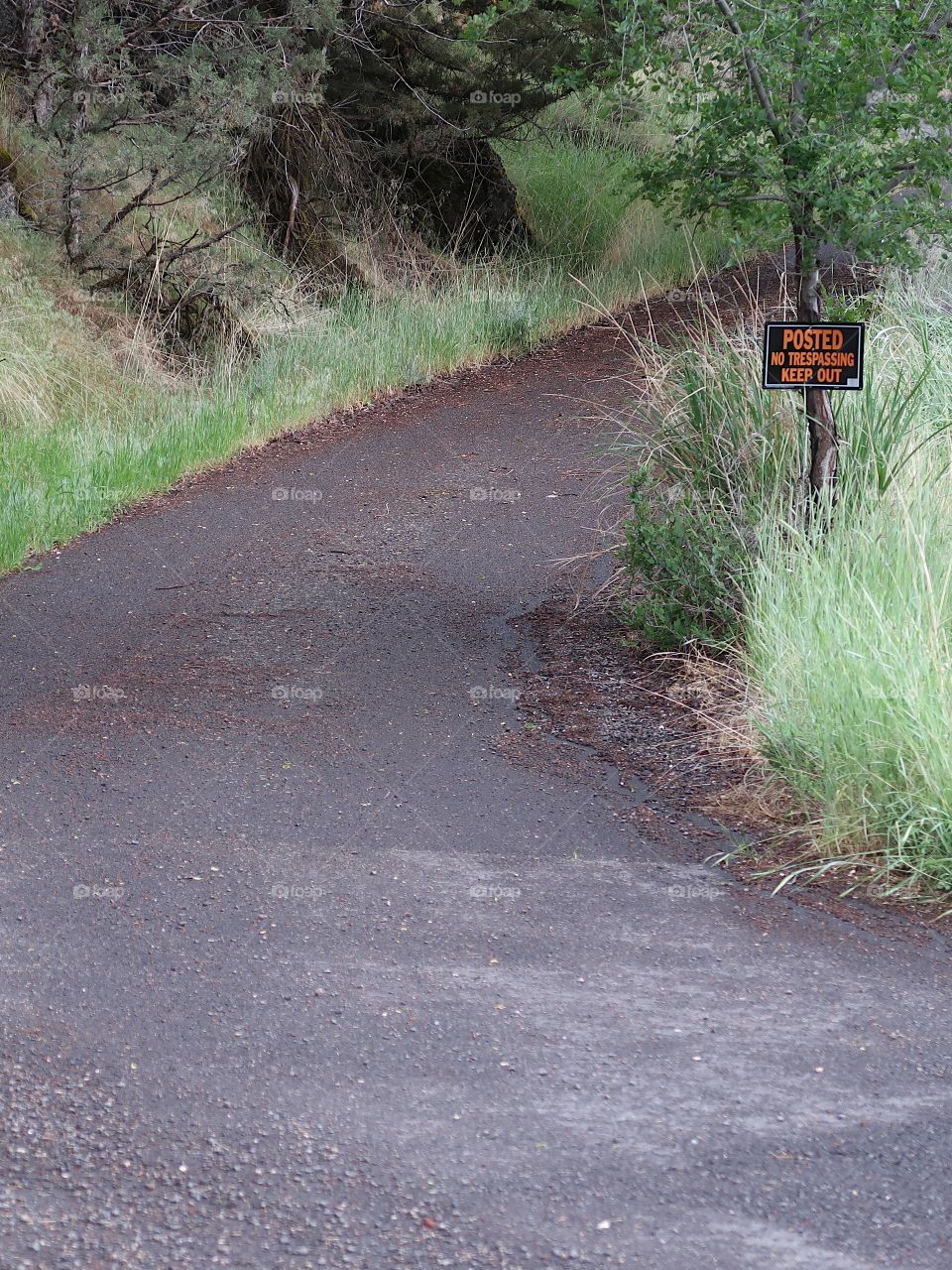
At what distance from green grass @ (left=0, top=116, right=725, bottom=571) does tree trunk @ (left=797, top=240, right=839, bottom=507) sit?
6.96 feet

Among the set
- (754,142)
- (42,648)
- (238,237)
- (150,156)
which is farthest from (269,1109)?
(238,237)

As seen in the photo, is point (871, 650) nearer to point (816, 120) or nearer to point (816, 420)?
point (816, 420)

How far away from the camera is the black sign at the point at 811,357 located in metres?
5.62

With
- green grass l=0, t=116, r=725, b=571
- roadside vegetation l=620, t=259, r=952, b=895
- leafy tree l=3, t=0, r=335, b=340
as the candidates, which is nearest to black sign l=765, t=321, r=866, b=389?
roadside vegetation l=620, t=259, r=952, b=895

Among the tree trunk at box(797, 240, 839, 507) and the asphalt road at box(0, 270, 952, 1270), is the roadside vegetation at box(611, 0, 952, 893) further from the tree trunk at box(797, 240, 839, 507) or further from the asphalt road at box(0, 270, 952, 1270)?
the asphalt road at box(0, 270, 952, 1270)

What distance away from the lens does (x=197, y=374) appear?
38.0 feet

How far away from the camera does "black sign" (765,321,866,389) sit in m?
5.62

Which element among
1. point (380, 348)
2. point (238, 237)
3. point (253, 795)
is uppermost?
point (238, 237)

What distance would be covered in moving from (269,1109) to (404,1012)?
49 cm

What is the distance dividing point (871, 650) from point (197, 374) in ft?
26.8

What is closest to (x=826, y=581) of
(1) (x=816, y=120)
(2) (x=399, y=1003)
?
(1) (x=816, y=120)

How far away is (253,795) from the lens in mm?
4836

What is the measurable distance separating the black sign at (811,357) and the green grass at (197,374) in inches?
105

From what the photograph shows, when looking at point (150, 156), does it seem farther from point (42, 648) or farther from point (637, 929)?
point (637, 929)
